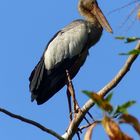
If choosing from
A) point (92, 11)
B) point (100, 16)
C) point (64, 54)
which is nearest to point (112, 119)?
point (64, 54)

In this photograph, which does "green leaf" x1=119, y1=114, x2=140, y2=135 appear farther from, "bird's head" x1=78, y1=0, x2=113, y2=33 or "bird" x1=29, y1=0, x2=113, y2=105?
"bird's head" x1=78, y1=0, x2=113, y2=33

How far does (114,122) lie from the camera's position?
1.44 m

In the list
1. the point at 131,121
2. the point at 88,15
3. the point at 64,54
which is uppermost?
the point at 131,121

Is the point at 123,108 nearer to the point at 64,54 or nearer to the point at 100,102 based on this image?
the point at 100,102

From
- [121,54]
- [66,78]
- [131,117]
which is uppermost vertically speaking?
[121,54]

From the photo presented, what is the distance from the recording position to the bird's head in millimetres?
12297

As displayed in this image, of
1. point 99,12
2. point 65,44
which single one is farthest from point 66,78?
point 99,12

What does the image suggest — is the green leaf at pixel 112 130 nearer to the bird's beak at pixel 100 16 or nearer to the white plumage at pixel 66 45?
the white plumage at pixel 66 45

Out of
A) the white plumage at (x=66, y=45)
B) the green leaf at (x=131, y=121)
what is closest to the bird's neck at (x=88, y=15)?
the white plumage at (x=66, y=45)

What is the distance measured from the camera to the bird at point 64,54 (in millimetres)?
10398

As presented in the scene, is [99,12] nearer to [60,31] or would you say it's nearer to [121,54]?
[60,31]

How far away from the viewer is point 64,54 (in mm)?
11258

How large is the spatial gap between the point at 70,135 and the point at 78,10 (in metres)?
8.19

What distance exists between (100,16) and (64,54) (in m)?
1.69
